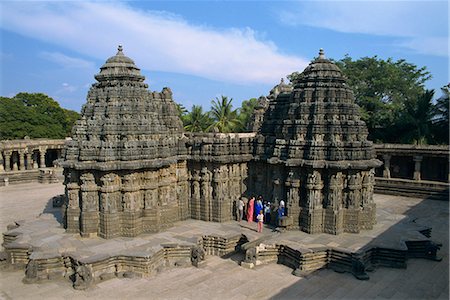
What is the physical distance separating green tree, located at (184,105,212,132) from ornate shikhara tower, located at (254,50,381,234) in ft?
80.5

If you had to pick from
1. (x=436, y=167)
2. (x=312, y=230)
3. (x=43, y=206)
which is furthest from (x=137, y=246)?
(x=436, y=167)

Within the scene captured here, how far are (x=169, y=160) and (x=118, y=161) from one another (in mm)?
2036

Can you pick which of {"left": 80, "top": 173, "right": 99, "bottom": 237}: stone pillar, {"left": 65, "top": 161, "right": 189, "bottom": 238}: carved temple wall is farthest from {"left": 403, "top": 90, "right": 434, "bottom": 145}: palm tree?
{"left": 80, "top": 173, "right": 99, "bottom": 237}: stone pillar

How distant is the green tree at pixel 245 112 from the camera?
39562 millimetres

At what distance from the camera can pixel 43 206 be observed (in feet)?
69.5

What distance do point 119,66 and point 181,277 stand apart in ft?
27.0

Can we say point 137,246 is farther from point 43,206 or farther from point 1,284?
point 43,206

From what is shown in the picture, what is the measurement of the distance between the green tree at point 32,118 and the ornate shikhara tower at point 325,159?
115ft

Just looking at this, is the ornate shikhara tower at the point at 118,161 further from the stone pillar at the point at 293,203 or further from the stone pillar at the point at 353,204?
the stone pillar at the point at 353,204

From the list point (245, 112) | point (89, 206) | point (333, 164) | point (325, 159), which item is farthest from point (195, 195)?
point (245, 112)

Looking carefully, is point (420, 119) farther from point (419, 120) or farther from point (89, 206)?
point (89, 206)

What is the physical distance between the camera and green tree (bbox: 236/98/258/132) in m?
39.6

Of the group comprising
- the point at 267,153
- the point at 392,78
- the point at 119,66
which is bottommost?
the point at 267,153

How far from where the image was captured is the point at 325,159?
13391mm
